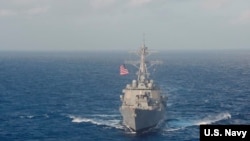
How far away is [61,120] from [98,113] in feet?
33.5

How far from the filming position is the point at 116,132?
82.0 meters

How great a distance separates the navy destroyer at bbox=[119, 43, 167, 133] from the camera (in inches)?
3248

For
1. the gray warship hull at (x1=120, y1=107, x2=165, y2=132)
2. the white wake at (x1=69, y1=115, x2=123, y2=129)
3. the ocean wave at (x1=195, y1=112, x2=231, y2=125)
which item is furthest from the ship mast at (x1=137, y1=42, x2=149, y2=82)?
the ocean wave at (x1=195, y1=112, x2=231, y2=125)

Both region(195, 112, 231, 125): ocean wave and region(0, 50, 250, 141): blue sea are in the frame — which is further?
region(195, 112, 231, 125): ocean wave

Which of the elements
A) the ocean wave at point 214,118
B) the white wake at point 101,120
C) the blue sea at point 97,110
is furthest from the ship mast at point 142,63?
the ocean wave at point 214,118

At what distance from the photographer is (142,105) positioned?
86375 mm

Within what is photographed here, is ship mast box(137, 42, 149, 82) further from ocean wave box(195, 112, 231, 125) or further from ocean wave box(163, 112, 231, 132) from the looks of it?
ocean wave box(195, 112, 231, 125)

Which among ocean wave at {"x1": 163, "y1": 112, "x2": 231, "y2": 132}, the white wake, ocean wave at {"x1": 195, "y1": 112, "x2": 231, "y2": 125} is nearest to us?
ocean wave at {"x1": 163, "y1": 112, "x2": 231, "y2": 132}

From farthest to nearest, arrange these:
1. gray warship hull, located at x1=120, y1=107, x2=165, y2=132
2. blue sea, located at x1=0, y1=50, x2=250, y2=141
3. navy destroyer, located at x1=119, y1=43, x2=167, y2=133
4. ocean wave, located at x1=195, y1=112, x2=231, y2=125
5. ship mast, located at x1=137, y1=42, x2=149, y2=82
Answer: ship mast, located at x1=137, y1=42, x2=149, y2=82
ocean wave, located at x1=195, y1=112, x2=231, y2=125
navy destroyer, located at x1=119, y1=43, x2=167, y2=133
gray warship hull, located at x1=120, y1=107, x2=165, y2=132
blue sea, located at x1=0, y1=50, x2=250, y2=141

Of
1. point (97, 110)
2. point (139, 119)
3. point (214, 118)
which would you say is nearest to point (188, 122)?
point (214, 118)

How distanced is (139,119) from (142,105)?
4.98 meters

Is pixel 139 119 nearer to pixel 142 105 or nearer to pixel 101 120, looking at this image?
pixel 142 105

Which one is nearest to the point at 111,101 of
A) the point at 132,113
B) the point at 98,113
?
the point at 98,113

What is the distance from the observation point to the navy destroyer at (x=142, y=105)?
82.5m
